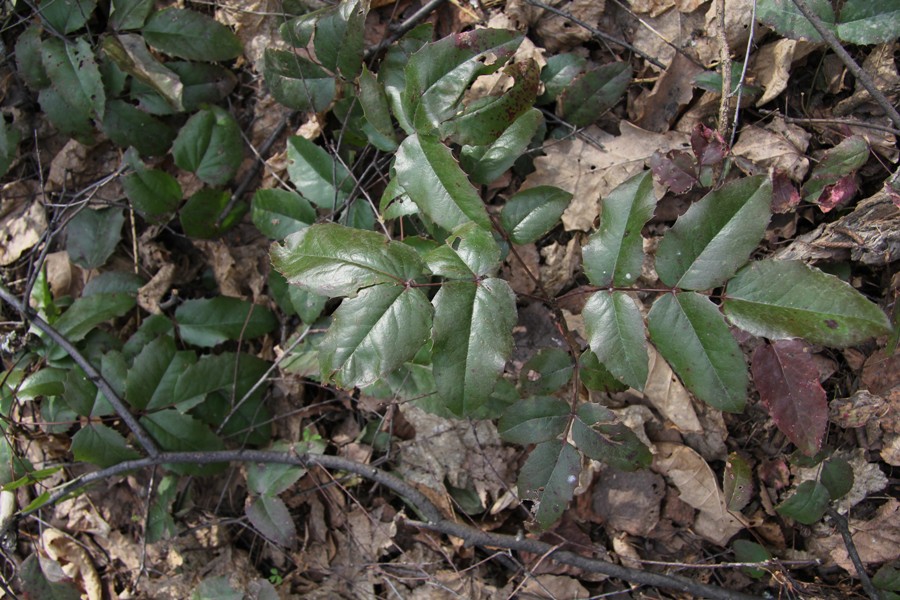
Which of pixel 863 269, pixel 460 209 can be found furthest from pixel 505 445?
pixel 863 269

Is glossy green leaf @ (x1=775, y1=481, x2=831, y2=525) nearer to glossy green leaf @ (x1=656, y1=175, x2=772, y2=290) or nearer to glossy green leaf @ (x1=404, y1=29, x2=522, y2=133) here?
glossy green leaf @ (x1=656, y1=175, x2=772, y2=290)

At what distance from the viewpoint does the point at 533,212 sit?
1579 mm

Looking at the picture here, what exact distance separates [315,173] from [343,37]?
1.38ft

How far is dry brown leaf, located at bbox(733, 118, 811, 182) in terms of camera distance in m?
1.64

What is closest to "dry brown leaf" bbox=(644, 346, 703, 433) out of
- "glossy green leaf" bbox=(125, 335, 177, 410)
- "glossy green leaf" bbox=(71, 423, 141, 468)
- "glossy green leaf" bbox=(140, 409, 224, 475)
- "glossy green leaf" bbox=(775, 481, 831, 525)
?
"glossy green leaf" bbox=(775, 481, 831, 525)

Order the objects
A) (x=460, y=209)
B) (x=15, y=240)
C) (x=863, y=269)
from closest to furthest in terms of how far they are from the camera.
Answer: (x=460, y=209) → (x=863, y=269) → (x=15, y=240)

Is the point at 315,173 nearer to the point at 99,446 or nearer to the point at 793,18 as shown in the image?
the point at 99,446

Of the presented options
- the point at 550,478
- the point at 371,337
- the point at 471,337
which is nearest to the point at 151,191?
the point at 371,337

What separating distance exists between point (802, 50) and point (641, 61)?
0.43 metres

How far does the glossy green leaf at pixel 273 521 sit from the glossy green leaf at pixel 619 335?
3.83ft

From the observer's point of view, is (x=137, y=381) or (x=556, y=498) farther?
(x=137, y=381)

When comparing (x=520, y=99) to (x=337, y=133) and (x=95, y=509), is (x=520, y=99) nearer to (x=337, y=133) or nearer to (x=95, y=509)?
(x=337, y=133)

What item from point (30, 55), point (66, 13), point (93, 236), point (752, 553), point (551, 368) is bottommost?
point (752, 553)

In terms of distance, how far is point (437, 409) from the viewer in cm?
174
